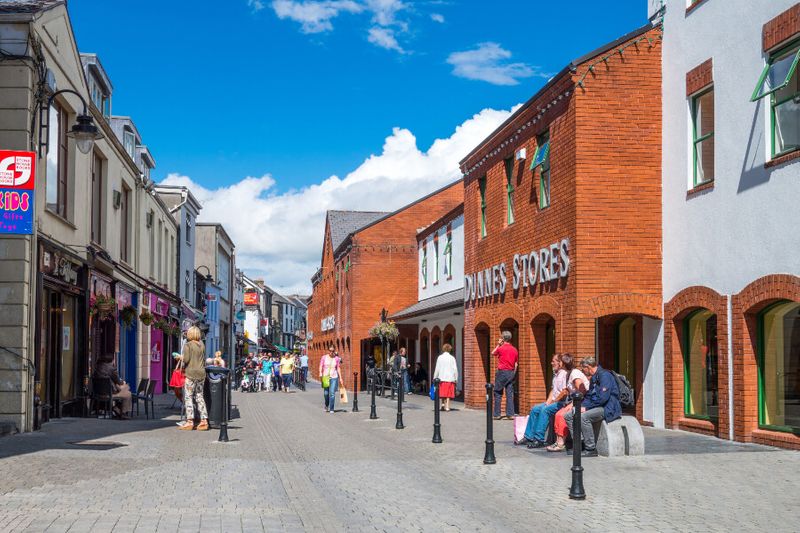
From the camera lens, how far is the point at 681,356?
1673 cm

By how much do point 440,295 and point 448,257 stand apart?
1.88 m

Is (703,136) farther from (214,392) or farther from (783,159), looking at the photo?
(214,392)

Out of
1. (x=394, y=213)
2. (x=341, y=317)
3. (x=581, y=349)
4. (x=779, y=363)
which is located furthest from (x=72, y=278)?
(x=341, y=317)

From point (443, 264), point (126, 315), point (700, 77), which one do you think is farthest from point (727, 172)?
point (443, 264)

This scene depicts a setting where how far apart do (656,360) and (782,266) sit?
4.38m

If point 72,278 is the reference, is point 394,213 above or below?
above

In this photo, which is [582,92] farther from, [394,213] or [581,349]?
[394,213]

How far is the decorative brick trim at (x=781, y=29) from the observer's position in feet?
42.8

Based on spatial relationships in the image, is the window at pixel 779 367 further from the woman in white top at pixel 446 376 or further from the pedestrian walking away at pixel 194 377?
the woman in white top at pixel 446 376

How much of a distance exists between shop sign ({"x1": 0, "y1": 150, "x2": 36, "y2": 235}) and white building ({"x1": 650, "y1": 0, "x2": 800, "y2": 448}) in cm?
A: 1055

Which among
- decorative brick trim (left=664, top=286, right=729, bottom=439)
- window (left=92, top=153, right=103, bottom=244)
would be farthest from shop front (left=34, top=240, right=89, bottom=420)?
decorative brick trim (left=664, top=286, right=729, bottom=439)

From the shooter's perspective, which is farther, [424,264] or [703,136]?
[424,264]

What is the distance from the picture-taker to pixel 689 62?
54.0 feet

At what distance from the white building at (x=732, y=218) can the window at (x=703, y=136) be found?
0.03 meters
